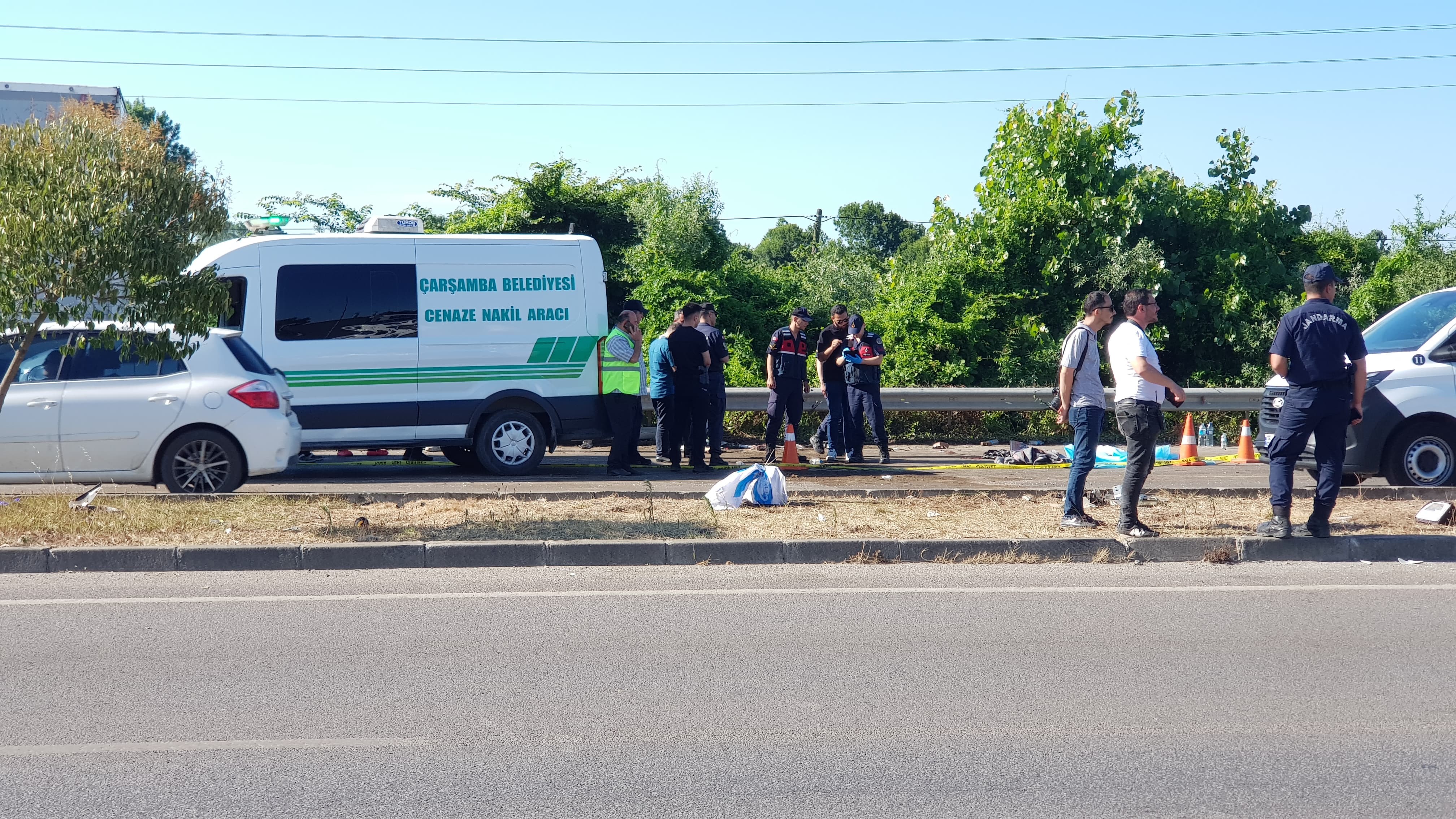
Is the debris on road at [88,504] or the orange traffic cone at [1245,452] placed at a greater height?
the orange traffic cone at [1245,452]

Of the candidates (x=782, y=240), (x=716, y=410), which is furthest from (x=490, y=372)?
(x=782, y=240)

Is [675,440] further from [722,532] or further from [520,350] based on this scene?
[722,532]

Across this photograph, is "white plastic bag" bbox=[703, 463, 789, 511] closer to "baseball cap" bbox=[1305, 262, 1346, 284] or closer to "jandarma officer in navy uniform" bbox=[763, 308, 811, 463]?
"jandarma officer in navy uniform" bbox=[763, 308, 811, 463]

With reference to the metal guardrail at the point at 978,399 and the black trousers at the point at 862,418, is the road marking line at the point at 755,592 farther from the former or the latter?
the metal guardrail at the point at 978,399

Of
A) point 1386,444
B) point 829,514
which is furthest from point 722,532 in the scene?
point 1386,444

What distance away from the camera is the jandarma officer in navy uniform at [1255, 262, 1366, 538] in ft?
26.5

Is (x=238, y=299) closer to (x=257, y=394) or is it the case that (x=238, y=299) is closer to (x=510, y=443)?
(x=257, y=394)

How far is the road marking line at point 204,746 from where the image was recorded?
14.6ft

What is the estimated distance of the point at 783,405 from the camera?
13992 millimetres

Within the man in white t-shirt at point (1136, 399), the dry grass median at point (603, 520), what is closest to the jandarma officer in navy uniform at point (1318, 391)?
the dry grass median at point (603, 520)

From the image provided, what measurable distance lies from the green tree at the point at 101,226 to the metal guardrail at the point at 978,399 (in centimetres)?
774

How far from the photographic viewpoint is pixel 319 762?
434 centimetres

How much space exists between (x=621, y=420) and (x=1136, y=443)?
5596 mm

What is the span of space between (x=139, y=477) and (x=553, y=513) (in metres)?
3.56
